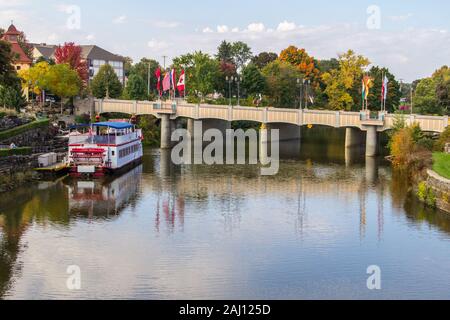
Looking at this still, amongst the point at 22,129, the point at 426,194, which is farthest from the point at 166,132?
the point at 426,194

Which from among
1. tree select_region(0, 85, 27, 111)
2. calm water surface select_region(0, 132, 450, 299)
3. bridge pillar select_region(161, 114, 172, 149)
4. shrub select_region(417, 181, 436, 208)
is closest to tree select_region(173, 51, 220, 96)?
bridge pillar select_region(161, 114, 172, 149)

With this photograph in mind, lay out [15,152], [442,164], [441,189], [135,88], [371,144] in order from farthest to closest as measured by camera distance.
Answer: [135,88], [371,144], [15,152], [442,164], [441,189]

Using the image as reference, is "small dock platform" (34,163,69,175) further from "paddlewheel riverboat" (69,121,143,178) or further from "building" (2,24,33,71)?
"building" (2,24,33,71)

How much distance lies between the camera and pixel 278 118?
112 meters

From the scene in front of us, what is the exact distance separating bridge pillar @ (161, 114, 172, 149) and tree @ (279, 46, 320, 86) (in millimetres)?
72611

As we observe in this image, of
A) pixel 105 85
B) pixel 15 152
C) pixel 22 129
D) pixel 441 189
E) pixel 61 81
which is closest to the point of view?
pixel 441 189

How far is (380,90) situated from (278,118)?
4892cm

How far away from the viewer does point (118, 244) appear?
4759 centimetres

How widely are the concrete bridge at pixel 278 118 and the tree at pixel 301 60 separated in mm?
48813

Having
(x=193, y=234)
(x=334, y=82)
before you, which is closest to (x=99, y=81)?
(x=334, y=82)

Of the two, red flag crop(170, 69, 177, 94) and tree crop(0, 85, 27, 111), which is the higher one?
red flag crop(170, 69, 177, 94)

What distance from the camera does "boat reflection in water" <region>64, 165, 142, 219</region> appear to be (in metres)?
59.3
